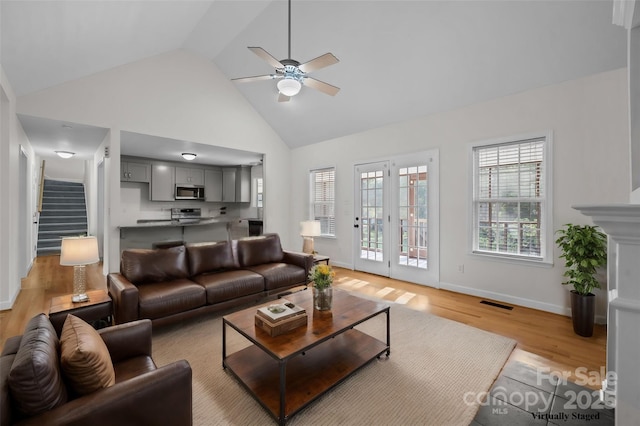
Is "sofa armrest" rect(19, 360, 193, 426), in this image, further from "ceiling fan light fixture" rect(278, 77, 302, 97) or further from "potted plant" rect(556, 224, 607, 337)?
"potted plant" rect(556, 224, 607, 337)

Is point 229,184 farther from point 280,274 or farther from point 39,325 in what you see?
point 39,325

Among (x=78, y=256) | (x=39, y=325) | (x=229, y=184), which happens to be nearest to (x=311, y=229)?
(x=78, y=256)

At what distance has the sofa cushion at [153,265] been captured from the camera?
9.86 ft

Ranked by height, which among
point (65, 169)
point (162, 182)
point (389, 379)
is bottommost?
point (389, 379)

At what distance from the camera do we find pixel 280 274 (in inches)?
143

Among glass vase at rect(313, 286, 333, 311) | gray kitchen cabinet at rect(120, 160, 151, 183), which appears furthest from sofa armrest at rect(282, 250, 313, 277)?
gray kitchen cabinet at rect(120, 160, 151, 183)

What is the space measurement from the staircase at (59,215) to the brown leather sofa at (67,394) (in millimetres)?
7811

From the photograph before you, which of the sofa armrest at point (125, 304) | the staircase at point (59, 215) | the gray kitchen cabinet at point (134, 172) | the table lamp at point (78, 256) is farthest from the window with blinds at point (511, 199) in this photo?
the staircase at point (59, 215)

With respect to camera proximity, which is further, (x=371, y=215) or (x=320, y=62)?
(x=371, y=215)

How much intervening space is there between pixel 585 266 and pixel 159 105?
582cm

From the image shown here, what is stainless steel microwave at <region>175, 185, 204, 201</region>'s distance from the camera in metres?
7.29

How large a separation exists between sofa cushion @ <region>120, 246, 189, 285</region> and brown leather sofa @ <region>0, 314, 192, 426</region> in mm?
1600

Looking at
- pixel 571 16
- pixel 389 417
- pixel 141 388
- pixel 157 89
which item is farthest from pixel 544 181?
pixel 157 89

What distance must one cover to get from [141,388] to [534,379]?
254 centimetres
